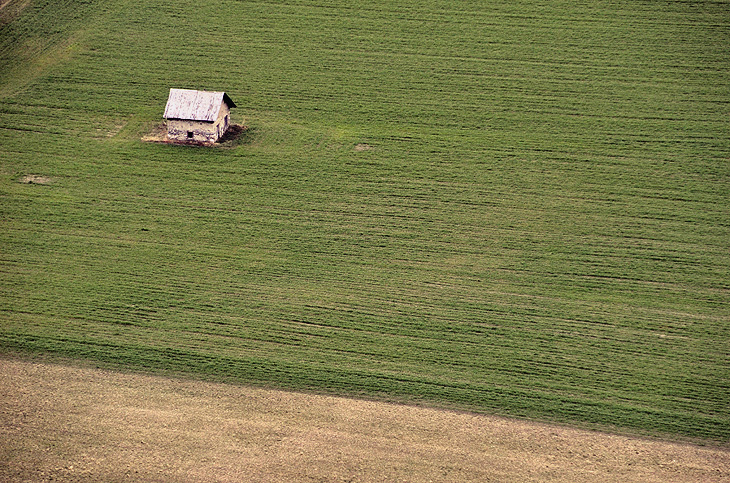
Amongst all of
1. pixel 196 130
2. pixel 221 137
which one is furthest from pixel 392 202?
pixel 196 130

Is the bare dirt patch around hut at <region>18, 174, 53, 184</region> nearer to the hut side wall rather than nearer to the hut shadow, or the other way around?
the hut side wall

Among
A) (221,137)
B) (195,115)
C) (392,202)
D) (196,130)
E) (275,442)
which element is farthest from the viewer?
(221,137)

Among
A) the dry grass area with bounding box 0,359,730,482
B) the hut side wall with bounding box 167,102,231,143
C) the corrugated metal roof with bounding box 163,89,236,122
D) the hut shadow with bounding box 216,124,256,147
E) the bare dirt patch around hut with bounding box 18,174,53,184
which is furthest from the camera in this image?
the hut shadow with bounding box 216,124,256,147

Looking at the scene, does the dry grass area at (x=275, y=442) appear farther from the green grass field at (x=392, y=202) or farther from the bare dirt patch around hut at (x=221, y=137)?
the bare dirt patch around hut at (x=221, y=137)

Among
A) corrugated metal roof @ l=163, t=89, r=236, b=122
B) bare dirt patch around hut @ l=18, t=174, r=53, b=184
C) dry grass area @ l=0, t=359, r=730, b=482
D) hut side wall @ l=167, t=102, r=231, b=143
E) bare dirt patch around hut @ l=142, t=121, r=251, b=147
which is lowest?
dry grass area @ l=0, t=359, r=730, b=482

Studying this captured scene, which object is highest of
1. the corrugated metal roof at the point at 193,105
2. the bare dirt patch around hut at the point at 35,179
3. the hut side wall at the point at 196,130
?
the corrugated metal roof at the point at 193,105

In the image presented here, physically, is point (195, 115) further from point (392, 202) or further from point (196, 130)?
point (392, 202)

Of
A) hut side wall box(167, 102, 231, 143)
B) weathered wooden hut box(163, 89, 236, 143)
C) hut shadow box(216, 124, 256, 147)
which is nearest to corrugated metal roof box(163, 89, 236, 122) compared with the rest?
weathered wooden hut box(163, 89, 236, 143)

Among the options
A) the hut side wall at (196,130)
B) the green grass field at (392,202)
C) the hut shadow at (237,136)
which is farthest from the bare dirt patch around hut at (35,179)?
the hut shadow at (237,136)
